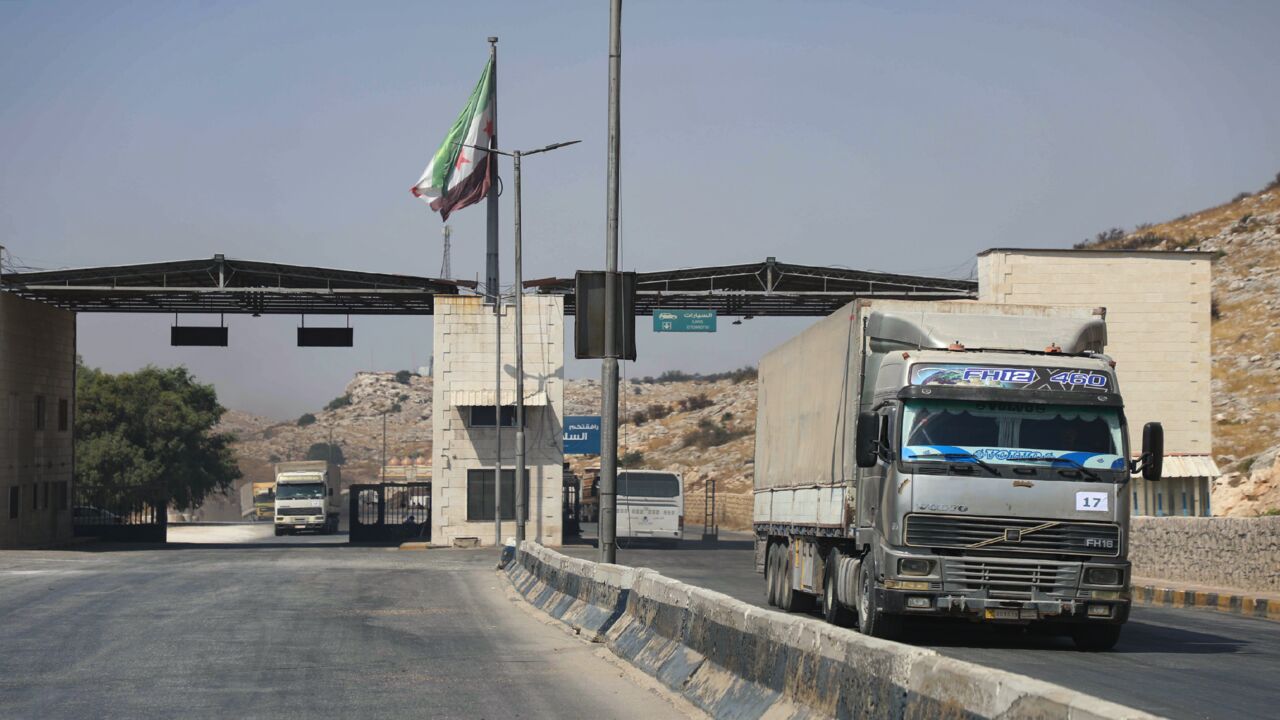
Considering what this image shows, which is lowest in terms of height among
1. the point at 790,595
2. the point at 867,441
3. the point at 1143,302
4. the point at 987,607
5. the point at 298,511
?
the point at 298,511

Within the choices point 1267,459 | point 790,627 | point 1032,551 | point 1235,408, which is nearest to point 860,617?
point 1032,551

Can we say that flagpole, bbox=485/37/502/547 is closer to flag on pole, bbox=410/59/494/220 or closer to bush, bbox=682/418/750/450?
flag on pole, bbox=410/59/494/220

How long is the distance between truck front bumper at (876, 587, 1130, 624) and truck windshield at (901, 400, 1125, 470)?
4.45 ft

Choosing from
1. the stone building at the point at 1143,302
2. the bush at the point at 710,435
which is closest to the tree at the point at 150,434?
the bush at the point at 710,435

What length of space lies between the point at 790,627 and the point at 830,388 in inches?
368

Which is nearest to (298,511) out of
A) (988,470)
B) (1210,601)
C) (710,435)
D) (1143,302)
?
(710,435)

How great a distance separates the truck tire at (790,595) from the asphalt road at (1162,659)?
245cm

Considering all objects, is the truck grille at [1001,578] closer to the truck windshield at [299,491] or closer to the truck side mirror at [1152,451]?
the truck side mirror at [1152,451]

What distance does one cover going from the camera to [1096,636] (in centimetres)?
1557

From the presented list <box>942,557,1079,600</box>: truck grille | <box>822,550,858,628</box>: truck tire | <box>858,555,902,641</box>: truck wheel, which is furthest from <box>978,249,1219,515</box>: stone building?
<box>942,557,1079,600</box>: truck grille

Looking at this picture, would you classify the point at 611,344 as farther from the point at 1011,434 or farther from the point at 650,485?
the point at 650,485

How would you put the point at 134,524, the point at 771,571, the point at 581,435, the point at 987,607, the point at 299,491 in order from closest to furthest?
the point at 987,607 < the point at 771,571 < the point at 134,524 < the point at 581,435 < the point at 299,491

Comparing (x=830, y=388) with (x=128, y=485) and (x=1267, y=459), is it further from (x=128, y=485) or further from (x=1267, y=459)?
(x=128, y=485)

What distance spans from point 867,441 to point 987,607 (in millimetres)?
2053
